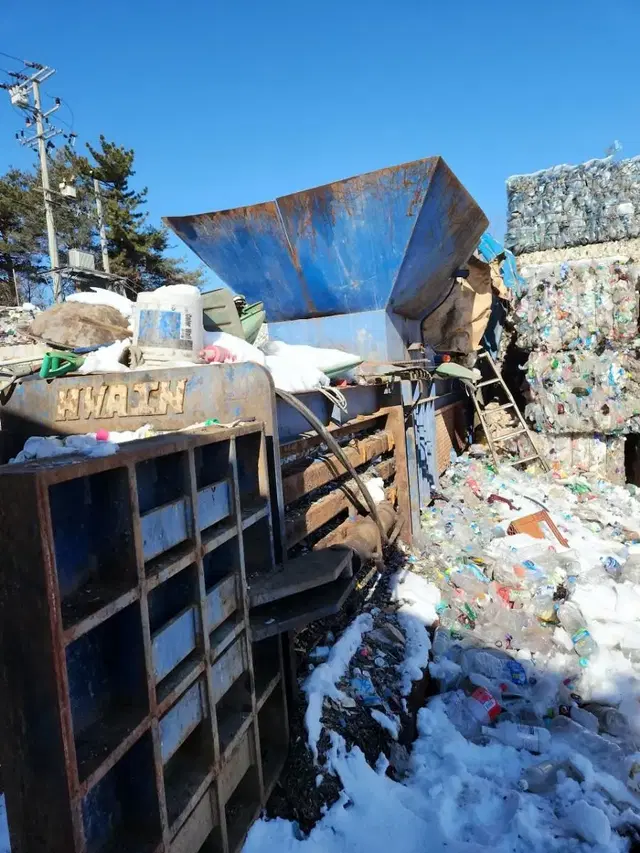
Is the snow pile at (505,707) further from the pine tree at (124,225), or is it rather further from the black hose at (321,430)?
the pine tree at (124,225)

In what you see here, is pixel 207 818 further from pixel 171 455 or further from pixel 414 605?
pixel 414 605

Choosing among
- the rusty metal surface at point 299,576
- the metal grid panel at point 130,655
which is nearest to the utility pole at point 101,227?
the rusty metal surface at point 299,576

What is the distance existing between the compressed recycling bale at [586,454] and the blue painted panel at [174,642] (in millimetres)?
7540

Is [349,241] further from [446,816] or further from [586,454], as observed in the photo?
[586,454]

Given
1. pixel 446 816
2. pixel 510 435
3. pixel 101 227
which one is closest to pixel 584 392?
pixel 510 435

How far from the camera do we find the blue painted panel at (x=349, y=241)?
14.5 ft

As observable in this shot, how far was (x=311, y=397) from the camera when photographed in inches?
135

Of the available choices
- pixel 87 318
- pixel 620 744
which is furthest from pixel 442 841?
pixel 87 318

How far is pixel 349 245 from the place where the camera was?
4.85 metres

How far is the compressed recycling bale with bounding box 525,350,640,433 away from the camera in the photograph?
781cm

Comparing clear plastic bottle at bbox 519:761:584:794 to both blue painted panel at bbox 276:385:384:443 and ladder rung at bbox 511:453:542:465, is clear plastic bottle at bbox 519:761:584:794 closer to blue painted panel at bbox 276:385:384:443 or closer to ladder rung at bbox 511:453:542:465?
blue painted panel at bbox 276:385:384:443

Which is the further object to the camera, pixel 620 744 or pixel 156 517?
pixel 620 744

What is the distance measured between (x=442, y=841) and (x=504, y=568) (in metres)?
2.85

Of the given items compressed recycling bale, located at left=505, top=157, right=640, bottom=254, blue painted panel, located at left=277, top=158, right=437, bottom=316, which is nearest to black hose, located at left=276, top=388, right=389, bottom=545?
blue painted panel, located at left=277, top=158, right=437, bottom=316
